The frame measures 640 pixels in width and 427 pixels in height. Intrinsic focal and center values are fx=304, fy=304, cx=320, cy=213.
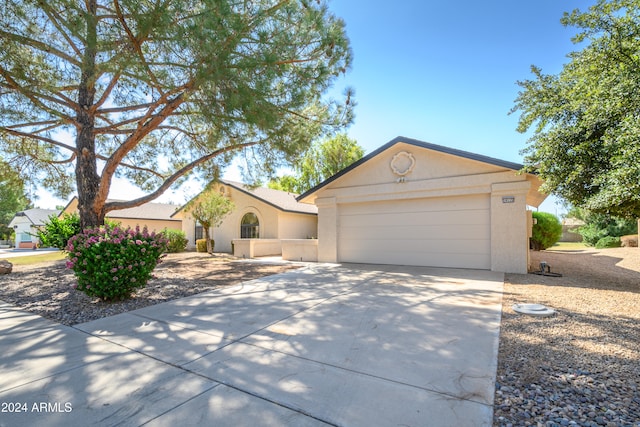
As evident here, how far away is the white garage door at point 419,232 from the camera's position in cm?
988

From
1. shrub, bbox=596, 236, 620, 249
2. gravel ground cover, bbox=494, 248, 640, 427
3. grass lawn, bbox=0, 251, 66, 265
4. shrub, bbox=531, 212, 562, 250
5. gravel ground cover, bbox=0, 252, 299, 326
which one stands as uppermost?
shrub, bbox=531, 212, 562, 250

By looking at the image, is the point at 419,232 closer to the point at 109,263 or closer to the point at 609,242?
the point at 109,263

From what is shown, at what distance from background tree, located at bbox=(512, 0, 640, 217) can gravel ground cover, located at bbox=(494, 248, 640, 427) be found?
2379 mm

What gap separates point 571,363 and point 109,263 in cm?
722

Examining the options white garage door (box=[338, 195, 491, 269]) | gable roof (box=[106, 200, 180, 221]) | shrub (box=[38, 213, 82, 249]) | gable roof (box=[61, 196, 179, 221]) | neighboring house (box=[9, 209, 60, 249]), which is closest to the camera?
white garage door (box=[338, 195, 491, 269])

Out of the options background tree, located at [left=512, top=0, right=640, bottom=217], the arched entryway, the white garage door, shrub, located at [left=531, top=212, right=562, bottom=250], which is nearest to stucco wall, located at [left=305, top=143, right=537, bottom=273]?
the white garage door

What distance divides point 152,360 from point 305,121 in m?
8.35

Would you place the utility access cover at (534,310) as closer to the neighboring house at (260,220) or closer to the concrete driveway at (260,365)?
the concrete driveway at (260,365)

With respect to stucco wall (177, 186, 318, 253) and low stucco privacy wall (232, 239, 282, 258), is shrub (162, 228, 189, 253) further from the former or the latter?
low stucco privacy wall (232, 239, 282, 258)

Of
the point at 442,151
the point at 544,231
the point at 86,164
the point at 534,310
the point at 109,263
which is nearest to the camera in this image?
the point at 534,310

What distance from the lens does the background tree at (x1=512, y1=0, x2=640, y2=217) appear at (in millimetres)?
5891

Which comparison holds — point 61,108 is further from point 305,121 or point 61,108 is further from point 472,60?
point 472,60

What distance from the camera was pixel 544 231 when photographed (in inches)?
718

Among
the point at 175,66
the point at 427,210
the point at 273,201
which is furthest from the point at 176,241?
the point at 427,210
